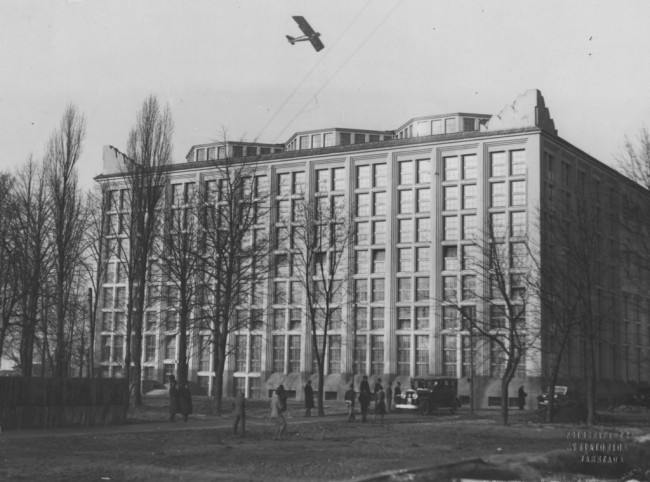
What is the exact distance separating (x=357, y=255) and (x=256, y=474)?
5307cm

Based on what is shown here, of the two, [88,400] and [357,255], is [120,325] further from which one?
[88,400]

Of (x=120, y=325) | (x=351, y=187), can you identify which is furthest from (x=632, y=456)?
(x=120, y=325)

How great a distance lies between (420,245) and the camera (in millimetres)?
67812

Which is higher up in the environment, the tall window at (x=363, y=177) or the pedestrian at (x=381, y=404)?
the tall window at (x=363, y=177)

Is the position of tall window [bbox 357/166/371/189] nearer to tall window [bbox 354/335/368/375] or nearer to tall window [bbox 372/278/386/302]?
tall window [bbox 372/278/386/302]

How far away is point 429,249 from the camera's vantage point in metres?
67.4

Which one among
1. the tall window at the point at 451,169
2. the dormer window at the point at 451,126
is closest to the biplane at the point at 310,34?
the tall window at the point at 451,169

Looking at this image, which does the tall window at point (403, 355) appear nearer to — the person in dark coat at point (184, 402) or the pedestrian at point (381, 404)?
the pedestrian at point (381, 404)

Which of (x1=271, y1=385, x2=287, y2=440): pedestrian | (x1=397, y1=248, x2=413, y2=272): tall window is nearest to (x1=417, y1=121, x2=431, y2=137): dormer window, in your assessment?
(x1=397, y1=248, x2=413, y2=272): tall window

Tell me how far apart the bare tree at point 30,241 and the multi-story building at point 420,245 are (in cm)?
1480

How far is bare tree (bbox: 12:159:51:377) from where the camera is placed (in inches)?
1790

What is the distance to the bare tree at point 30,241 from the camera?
45469mm

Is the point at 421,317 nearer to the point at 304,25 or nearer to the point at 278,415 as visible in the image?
the point at 278,415

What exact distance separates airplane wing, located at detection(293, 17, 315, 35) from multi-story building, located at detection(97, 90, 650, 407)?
4272 cm
